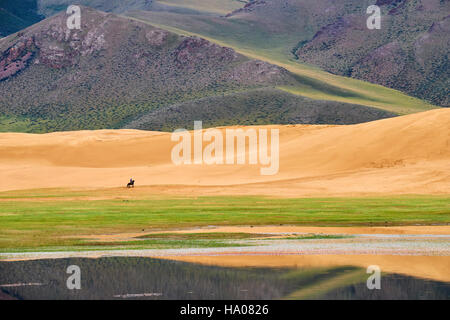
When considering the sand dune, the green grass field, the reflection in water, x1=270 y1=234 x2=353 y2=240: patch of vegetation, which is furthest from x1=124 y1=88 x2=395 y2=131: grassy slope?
the reflection in water

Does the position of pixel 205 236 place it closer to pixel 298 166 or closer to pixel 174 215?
pixel 174 215

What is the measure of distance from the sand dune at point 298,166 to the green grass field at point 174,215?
599 centimetres

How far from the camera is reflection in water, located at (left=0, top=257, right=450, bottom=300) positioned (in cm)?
1556

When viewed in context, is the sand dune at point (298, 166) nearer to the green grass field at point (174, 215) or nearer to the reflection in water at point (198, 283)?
the green grass field at point (174, 215)

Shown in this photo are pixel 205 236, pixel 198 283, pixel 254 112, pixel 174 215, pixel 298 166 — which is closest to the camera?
pixel 198 283

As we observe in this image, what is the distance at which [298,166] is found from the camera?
58.3m

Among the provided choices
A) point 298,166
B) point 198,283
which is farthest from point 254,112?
point 198,283

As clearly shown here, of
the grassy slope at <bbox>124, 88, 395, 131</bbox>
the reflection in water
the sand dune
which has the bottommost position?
the reflection in water

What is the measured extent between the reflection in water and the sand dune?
27.6 meters

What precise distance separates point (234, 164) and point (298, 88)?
434 feet

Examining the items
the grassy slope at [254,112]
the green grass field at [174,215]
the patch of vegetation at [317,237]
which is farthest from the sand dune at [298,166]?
the grassy slope at [254,112]

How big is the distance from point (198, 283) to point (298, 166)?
41.9 m

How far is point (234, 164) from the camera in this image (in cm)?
6206

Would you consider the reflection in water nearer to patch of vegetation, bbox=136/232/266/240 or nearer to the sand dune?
patch of vegetation, bbox=136/232/266/240
